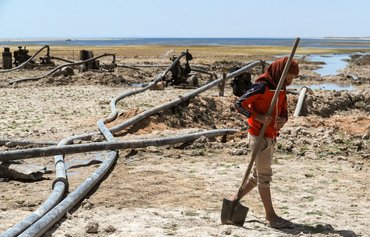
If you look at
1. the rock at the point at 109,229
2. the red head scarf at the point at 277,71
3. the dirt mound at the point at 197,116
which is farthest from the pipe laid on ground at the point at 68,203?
the dirt mound at the point at 197,116

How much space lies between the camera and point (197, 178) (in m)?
7.02

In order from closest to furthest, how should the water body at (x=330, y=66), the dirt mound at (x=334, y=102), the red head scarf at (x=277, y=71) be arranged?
the red head scarf at (x=277, y=71) → the dirt mound at (x=334, y=102) → the water body at (x=330, y=66)

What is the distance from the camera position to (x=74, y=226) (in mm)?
5176

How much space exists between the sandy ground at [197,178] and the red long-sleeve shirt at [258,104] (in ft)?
3.14

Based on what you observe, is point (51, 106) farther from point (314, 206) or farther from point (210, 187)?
point (314, 206)

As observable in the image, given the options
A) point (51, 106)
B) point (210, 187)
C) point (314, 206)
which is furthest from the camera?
point (51, 106)

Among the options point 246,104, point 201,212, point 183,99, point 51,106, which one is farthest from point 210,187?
point 51,106

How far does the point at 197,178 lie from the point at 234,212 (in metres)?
1.90

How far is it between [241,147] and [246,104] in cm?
378

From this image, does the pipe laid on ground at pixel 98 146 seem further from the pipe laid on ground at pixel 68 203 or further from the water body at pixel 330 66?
the water body at pixel 330 66

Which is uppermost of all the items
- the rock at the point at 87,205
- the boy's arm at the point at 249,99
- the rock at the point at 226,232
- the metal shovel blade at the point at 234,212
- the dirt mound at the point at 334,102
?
the boy's arm at the point at 249,99

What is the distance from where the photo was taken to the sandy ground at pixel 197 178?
526 cm

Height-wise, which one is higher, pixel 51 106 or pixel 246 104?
pixel 246 104

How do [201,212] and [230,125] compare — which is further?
[230,125]
